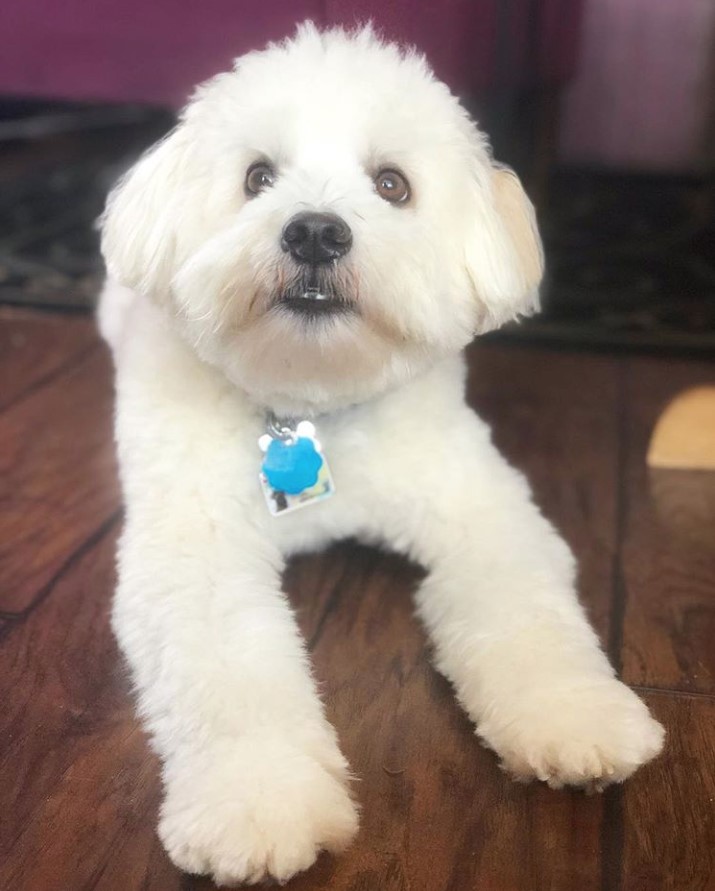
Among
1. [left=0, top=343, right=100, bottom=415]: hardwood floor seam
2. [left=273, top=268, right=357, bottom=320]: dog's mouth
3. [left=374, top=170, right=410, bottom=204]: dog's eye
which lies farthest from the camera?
[left=0, top=343, right=100, bottom=415]: hardwood floor seam

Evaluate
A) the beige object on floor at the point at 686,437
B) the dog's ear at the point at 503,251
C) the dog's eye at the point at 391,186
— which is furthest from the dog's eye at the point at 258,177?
the beige object on floor at the point at 686,437

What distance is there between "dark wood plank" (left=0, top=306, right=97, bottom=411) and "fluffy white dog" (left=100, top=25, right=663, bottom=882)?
71 cm

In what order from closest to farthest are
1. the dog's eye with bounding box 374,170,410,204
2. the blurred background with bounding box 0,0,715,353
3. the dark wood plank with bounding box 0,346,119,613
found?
the dog's eye with bounding box 374,170,410,204 → the dark wood plank with bounding box 0,346,119,613 → the blurred background with bounding box 0,0,715,353

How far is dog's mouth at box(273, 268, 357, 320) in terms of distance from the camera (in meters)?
1.01

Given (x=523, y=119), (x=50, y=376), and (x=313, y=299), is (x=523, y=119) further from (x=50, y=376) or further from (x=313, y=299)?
(x=313, y=299)

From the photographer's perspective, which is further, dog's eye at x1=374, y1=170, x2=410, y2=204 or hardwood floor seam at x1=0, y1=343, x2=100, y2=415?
hardwood floor seam at x1=0, y1=343, x2=100, y2=415

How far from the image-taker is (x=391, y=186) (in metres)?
1.13

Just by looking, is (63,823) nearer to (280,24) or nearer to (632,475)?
(632,475)

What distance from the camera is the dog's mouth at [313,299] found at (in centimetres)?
101

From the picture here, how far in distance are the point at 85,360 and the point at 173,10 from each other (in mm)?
751

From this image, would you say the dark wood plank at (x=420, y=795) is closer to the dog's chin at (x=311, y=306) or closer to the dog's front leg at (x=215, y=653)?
the dog's front leg at (x=215, y=653)

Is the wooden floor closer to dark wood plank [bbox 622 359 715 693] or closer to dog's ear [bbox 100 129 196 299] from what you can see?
dark wood plank [bbox 622 359 715 693]

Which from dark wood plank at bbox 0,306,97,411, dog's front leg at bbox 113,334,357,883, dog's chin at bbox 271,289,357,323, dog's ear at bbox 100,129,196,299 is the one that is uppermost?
dog's ear at bbox 100,129,196,299

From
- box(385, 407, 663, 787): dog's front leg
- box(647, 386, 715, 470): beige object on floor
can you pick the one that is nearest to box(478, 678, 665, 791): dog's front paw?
box(385, 407, 663, 787): dog's front leg
